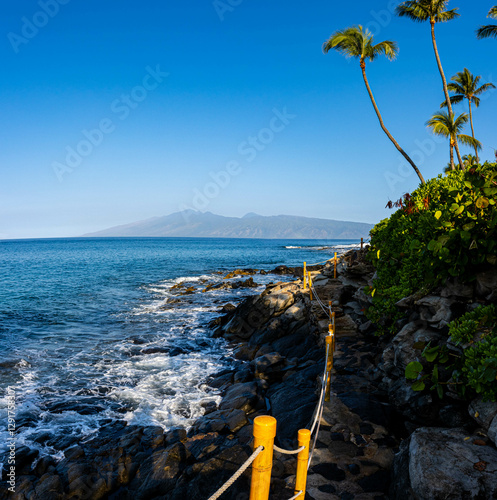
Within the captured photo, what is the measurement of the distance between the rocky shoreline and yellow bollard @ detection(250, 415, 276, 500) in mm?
2400

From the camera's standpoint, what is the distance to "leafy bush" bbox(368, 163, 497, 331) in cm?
561

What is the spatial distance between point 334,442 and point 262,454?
3737 millimetres

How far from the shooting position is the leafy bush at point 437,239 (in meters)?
5.61

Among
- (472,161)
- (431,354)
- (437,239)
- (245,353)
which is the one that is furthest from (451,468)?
(472,161)

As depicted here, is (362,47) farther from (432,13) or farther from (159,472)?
(159,472)

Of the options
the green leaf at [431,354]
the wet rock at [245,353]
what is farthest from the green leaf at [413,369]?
the wet rock at [245,353]

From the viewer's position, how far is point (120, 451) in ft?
25.0

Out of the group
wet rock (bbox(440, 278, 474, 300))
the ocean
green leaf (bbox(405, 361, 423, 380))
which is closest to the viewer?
green leaf (bbox(405, 361, 423, 380))

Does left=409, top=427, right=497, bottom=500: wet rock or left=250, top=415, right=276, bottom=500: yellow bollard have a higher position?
left=250, top=415, right=276, bottom=500: yellow bollard

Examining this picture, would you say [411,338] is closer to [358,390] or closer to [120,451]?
[358,390]

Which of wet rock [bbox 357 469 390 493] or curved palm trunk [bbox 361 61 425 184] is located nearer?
wet rock [bbox 357 469 390 493]

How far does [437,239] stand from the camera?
6102 millimetres

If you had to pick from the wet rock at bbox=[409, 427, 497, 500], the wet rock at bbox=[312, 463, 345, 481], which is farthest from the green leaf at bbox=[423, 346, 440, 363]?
the wet rock at bbox=[312, 463, 345, 481]

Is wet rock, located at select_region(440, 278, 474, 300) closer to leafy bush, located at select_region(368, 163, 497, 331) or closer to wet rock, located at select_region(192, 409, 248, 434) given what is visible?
leafy bush, located at select_region(368, 163, 497, 331)
